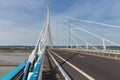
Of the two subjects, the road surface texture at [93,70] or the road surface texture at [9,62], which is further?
the road surface texture at [9,62]

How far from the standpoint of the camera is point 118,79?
14453mm

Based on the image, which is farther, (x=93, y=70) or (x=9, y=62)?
(x=9, y=62)

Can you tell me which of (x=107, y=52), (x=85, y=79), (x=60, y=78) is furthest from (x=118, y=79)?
(x=107, y=52)

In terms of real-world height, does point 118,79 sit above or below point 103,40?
below

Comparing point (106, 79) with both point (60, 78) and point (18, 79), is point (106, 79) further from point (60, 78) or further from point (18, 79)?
point (18, 79)

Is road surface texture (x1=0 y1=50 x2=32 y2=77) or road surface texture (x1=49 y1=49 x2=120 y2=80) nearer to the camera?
road surface texture (x1=49 y1=49 x2=120 y2=80)

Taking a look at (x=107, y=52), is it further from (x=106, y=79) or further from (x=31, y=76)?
(x=31, y=76)

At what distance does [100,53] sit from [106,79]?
34581 millimetres

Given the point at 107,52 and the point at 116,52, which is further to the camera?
the point at 107,52

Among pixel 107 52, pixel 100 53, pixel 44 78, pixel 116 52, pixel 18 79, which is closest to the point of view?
pixel 18 79

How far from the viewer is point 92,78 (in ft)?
49.5

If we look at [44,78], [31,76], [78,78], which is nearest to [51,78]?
[44,78]

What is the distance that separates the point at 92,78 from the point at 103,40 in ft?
88.9

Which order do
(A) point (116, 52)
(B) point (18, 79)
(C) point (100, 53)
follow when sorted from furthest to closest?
(C) point (100, 53) < (A) point (116, 52) < (B) point (18, 79)
